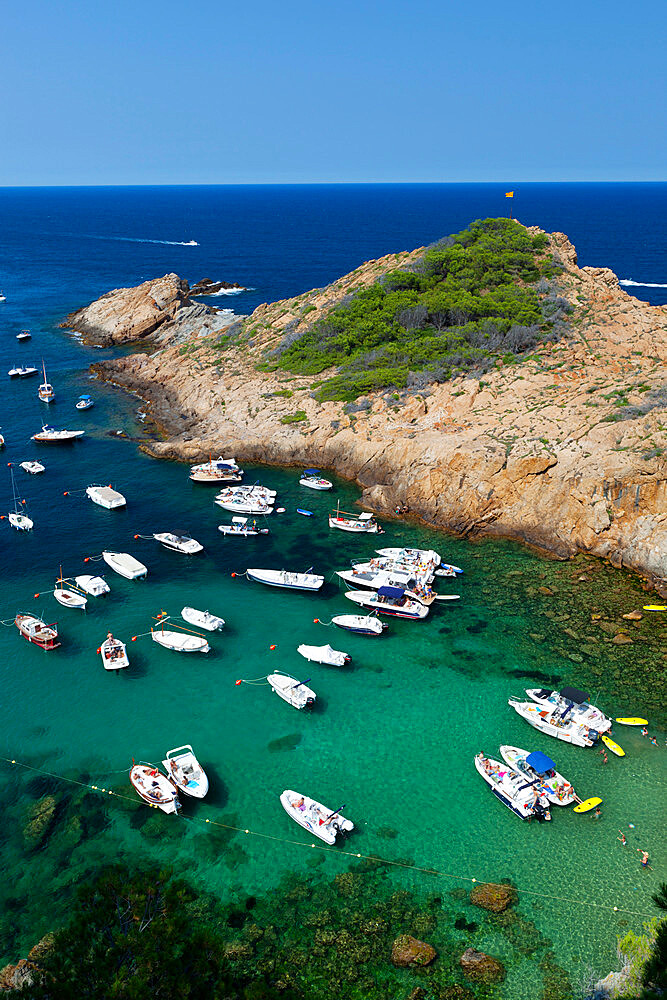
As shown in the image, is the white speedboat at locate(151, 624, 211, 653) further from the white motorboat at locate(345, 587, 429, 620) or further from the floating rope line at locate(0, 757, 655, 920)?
the white motorboat at locate(345, 587, 429, 620)

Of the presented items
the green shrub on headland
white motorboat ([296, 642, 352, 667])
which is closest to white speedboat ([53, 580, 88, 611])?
white motorboat ([296, 642, 352, 667])

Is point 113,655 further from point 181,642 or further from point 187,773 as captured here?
point 187,773

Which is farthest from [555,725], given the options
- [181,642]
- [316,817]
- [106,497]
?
[106,497]

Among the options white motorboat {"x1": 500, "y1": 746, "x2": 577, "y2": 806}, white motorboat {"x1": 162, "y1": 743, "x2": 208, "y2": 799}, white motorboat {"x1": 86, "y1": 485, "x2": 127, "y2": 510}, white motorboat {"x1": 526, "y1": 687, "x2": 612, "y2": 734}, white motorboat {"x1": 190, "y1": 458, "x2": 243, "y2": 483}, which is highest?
white motorboat {"x1": 190, "y1": 458, "x2": 243, "y2": 483}

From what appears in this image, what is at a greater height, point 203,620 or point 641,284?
point 641,284

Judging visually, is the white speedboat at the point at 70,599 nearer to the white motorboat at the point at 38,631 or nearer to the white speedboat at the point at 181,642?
the white motorboat at the point at 38,631
